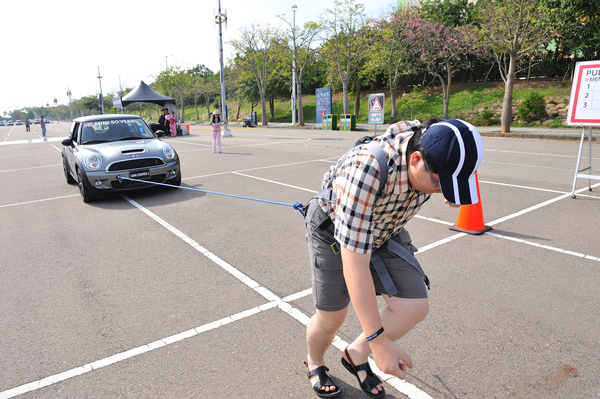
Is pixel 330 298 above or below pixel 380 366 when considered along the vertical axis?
above

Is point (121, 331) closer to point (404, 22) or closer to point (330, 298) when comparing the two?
point (330, 298)

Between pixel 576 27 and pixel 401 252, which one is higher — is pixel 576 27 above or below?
above

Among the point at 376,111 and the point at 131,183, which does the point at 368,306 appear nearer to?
the point at 131,183

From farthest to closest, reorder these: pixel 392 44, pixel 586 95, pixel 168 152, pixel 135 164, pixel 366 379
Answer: pixel 392 44 → pixel 168 152 → pixel 135 164 → pixel 586 95 → pixel 366 379

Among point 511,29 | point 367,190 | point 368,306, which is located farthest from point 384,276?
point 511,29

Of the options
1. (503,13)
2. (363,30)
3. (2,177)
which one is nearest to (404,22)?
(363,30)

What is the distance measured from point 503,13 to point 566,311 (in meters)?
19.0

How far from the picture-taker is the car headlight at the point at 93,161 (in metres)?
7.59

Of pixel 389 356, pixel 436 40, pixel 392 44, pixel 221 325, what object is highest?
pixel 392 44

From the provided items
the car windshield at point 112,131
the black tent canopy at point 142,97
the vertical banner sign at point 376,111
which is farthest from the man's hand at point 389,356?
the black tent canopy at point 142,97

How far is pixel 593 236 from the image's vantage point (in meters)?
5.19

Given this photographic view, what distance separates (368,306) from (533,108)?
25.9 meters

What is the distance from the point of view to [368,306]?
5.64 feet

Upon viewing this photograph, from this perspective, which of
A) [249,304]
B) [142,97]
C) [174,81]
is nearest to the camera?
[249,304]
